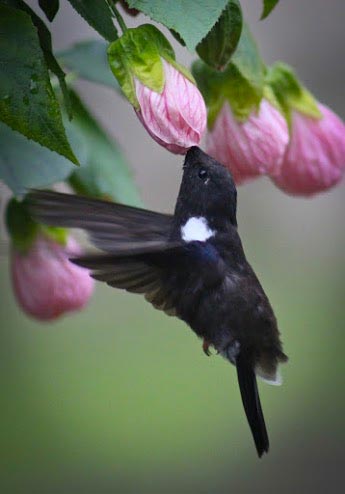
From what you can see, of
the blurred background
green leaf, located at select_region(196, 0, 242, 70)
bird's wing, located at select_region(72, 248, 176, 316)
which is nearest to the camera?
bird's wing, located at select_region(72, 248, 176, 316)

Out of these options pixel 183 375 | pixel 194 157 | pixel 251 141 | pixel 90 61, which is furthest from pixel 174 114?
pixel 183 375

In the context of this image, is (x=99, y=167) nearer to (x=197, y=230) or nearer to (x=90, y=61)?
(x=90, y=61)

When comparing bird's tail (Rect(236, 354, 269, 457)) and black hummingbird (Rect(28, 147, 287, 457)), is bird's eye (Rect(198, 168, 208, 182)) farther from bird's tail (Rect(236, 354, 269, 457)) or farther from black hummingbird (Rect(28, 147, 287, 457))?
bird's tail (Rect(236, 354, 269, 457))

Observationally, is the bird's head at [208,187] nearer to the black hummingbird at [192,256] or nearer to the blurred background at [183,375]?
the black hummingbird at [192,256]

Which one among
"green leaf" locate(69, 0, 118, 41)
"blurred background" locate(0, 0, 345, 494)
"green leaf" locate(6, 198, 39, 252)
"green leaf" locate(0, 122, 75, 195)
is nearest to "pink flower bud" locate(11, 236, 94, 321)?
"green leaf" locate(6, 198, 39, 252)

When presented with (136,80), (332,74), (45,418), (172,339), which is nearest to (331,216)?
(332,74)

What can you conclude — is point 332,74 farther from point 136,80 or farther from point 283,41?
point 136,80
